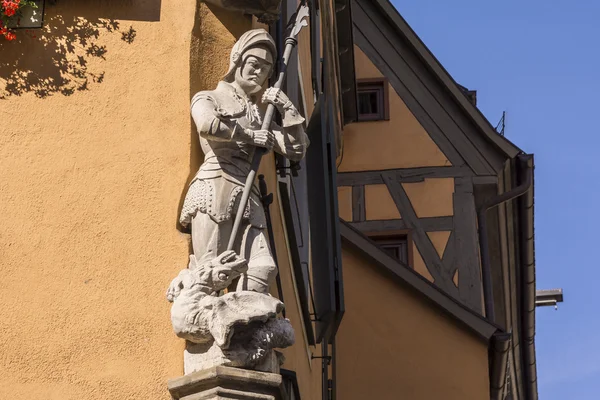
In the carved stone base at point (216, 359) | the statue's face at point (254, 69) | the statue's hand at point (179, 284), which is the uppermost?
the statue's face at point (254, 69)

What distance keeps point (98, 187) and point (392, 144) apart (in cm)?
1101

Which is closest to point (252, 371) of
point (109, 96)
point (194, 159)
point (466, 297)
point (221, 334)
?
point (221, 334)

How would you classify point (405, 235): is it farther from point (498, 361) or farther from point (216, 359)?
point (216, 359)

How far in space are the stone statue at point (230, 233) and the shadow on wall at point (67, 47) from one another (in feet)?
2.49

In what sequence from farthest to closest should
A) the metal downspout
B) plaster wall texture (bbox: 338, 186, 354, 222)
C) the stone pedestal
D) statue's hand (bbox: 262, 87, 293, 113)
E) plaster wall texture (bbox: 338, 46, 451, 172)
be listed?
the metal downspout < plaster wall texture (bbox: 338, 46, 451, 172) < plaster wall texture (bbox: 338, 186, 354, 222) < statue's hand (bbox: 262, 87, 293, 113) < the stone pedestal

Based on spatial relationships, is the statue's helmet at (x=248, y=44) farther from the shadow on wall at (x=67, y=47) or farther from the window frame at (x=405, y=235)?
the window frame at (x=405, y=235)

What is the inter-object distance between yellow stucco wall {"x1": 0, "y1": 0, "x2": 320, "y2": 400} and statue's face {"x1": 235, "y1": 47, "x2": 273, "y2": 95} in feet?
1.20

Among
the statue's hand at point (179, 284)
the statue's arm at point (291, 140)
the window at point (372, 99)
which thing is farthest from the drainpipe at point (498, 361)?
the statue's hand at point (179, 284)

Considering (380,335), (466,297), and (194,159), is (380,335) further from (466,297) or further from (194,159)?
(194,159)

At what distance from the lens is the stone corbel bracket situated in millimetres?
7691

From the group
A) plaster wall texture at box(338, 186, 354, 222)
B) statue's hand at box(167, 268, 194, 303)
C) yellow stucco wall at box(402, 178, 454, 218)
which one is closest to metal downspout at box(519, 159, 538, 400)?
yellow stucco wall at box(402, 178, 454, 218)

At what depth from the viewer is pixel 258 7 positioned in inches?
303

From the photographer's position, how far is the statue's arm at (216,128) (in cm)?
689

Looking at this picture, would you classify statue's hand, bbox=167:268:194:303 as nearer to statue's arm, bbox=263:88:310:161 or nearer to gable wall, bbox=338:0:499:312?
statue's arm, bbox=263:88:310:161
